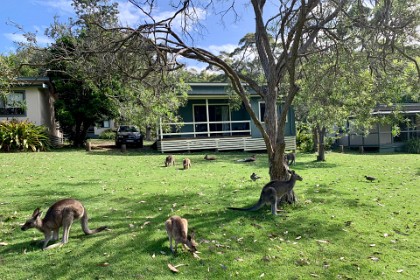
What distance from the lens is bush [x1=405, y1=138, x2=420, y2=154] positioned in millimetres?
27859

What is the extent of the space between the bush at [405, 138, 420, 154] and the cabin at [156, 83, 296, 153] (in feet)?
36.1

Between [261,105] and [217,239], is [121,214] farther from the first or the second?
[261,105]

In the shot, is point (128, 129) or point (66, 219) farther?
point (128, 129)

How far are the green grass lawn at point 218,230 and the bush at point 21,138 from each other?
9.10 m

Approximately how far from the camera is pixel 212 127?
91.8 ft

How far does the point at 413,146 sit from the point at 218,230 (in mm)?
28143

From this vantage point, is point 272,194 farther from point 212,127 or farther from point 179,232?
point 212,127

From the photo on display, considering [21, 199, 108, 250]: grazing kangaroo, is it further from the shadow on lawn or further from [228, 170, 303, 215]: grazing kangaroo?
[228, 170, 303, 215]: grazing kangaroo

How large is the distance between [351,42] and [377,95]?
6.29m

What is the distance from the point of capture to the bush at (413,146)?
1097 inches

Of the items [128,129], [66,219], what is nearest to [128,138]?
[128,129]

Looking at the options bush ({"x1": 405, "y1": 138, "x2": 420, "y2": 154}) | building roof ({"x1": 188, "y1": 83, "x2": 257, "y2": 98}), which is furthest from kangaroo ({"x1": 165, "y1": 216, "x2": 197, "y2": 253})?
bush ({"x1": 405, "y1": 138, "x2": 420, "y2": 154})

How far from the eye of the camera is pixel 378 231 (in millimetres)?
6570

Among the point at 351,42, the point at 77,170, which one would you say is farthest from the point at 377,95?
the point at 77,170
